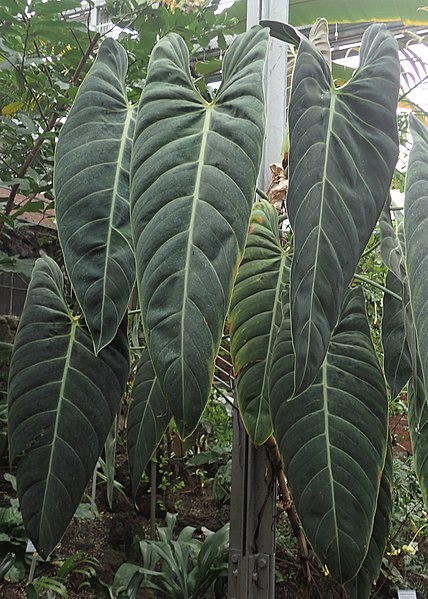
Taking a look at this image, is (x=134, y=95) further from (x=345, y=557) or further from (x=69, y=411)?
(x=345, y=557)

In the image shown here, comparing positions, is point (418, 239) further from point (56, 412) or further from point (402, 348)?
point (56, 412)

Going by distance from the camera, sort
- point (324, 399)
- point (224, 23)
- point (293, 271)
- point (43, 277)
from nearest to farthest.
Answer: point (293, 271) → point (324, 399) → point (43, 277) → point (224, 23)

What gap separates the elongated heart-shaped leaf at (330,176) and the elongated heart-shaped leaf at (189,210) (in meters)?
0.04

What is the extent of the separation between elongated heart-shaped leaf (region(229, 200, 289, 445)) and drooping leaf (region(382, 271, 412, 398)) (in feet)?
0.41

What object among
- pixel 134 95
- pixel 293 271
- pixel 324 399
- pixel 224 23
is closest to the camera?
pixel 293 271

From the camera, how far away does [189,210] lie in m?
0.55

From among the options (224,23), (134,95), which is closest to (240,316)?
(134,95)

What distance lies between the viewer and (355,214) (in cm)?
55

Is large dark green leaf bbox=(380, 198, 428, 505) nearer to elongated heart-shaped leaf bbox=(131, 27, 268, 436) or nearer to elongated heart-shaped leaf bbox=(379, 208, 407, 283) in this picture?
elongated heart-shaped leaf bbox=(379, 208, 407, 283)

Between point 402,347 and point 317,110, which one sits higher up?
point 317,110

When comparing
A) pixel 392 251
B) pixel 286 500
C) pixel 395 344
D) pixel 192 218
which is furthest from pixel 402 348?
pixel 286 500

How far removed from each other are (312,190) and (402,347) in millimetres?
269

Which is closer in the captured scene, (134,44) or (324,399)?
(324,399)

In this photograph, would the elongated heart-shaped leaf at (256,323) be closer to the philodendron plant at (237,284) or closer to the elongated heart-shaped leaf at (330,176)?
the philodendron plant at (237,284)
